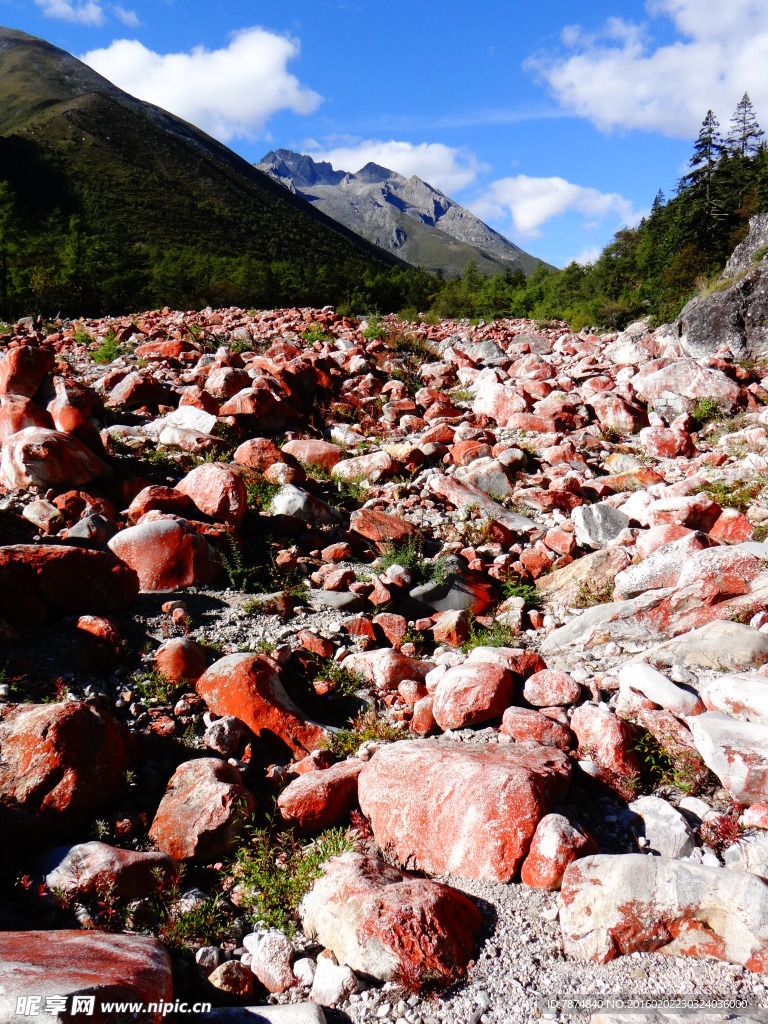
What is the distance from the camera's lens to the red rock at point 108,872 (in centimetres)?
247

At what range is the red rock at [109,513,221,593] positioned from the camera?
15.4 ft

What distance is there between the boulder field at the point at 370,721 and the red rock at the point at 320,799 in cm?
1

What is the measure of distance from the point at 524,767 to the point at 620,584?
7.15 feet

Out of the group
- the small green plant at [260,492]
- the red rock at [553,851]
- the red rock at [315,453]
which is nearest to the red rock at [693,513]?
the red rock at [553,851]

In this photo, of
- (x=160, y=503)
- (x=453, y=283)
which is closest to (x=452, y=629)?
(x=160, y=503)

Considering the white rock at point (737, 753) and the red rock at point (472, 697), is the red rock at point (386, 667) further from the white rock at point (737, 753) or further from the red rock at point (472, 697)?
the white rock at point (737, 753)

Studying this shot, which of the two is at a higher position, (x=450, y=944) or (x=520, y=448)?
(x=520, y=448)

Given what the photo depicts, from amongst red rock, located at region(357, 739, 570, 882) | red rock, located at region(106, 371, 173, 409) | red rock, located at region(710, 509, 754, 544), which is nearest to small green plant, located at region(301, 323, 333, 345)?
red rock, located at region(106, 371, 173, 409)

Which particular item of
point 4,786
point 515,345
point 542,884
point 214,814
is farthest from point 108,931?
point 515,345

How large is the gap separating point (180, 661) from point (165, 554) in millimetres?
1187

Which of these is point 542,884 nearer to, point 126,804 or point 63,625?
point 126,804

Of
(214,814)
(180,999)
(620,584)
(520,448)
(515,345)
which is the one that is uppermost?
(515,345)

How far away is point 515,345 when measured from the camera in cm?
1511

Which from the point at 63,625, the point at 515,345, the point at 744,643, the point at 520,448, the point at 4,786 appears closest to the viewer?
the point at 4,786
